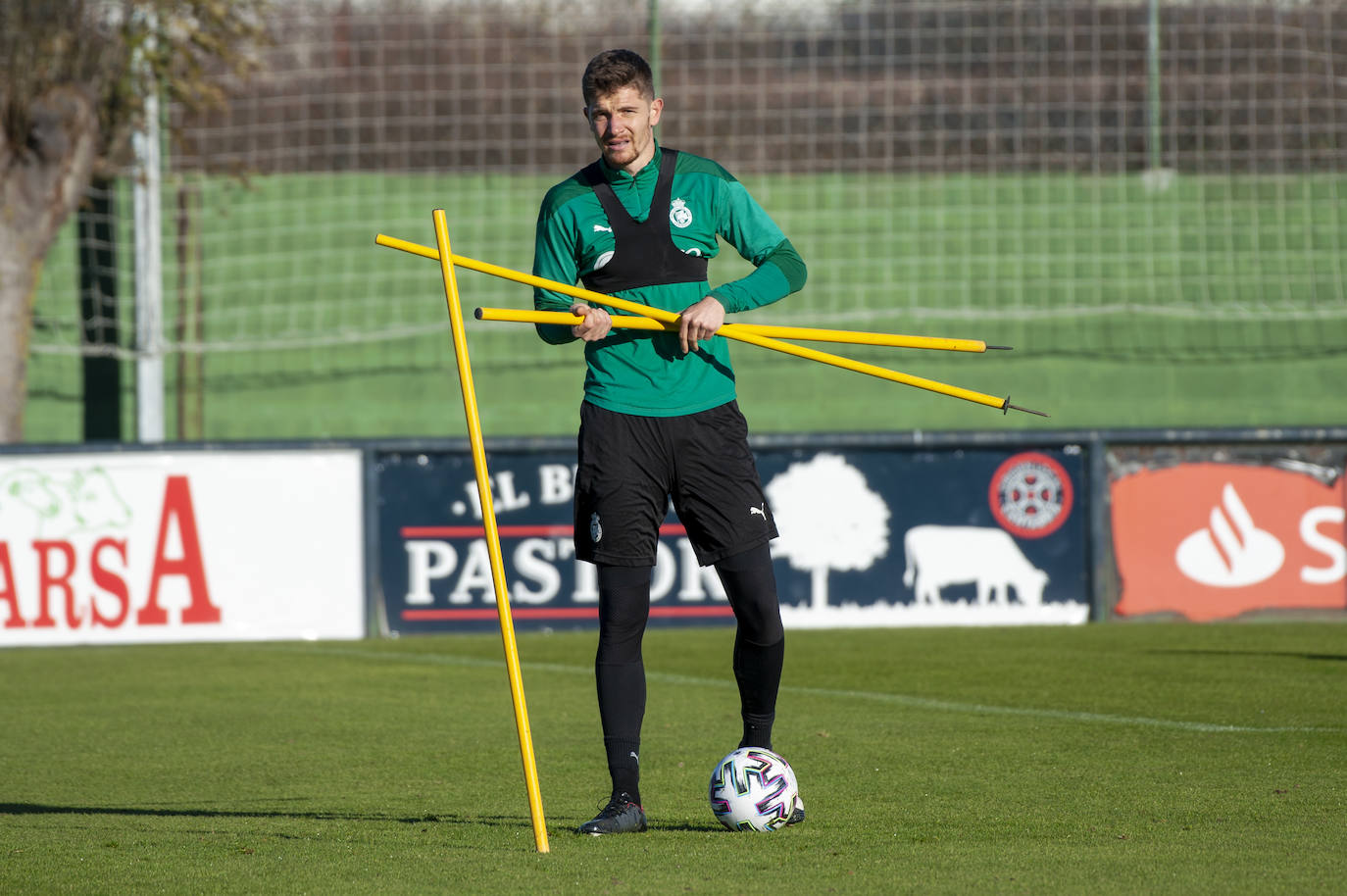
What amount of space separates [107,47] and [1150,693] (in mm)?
8720

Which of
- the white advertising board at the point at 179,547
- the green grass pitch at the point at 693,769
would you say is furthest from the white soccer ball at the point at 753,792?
the white advertising board at the point at 179,547

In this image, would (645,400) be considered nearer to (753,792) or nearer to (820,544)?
(753,792)

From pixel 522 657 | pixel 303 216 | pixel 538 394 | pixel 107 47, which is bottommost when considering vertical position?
pixel 522 657

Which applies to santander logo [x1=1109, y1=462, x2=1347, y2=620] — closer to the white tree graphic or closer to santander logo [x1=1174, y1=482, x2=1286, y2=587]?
santander logo [x1=1174, y1=482, x2=1286, y2=587]

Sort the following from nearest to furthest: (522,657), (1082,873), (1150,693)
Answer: (1082,873) < (1150,693) < (522,657)

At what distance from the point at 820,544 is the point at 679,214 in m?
5.90

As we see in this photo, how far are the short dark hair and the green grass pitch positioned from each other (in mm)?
1815

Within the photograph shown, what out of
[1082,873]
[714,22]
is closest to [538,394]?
[714,22]

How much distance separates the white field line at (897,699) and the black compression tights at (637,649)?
2.19 m

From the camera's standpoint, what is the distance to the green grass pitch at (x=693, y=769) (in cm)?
386

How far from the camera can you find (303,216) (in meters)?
13.4

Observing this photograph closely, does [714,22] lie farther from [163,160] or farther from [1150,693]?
[1150,693]

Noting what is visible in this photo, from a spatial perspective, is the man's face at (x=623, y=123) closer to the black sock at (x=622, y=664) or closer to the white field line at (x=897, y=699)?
the black sock at (x=622, y=664)

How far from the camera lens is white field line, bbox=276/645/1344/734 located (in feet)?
19.9
